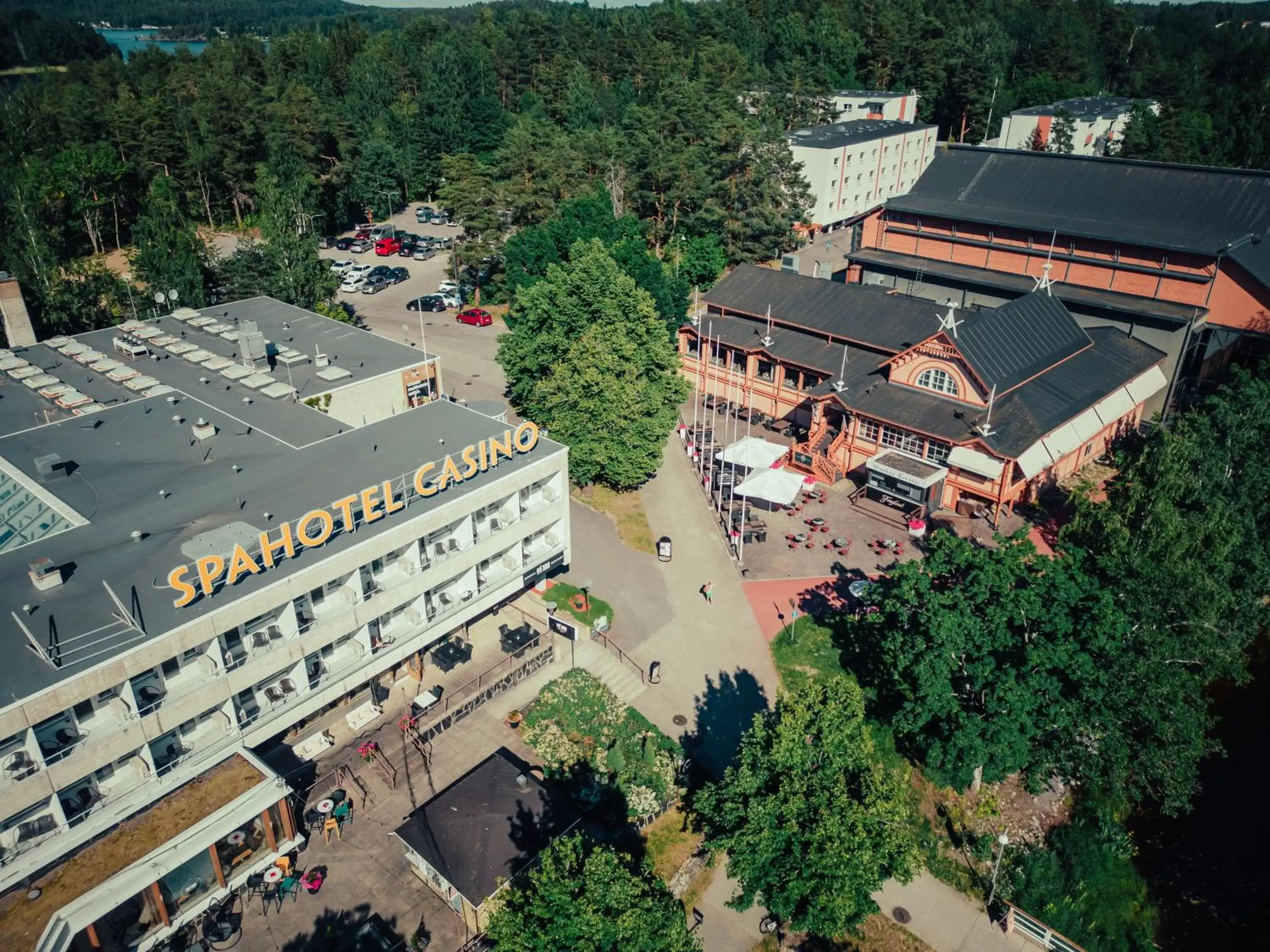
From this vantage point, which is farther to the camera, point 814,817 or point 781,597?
point 781,597

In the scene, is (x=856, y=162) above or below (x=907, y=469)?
above

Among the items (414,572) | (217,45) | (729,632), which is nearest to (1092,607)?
(729,632)

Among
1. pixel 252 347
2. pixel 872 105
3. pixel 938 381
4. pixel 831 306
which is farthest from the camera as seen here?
pixel 872 105

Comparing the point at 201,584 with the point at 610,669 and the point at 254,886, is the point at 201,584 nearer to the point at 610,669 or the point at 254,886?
the point at 254,886

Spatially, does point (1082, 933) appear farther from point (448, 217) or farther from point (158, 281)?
point (448, 217)

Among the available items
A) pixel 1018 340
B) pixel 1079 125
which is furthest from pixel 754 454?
pixel 1079 125

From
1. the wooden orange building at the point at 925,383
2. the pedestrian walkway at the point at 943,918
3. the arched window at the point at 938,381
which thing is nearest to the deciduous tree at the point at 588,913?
the pedestrian walkway at the point at 943,918

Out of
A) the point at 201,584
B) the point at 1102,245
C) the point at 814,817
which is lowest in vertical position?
the point at 814,817

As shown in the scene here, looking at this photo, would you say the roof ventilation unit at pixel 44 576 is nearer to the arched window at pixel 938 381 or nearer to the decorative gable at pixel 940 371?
the decorative gable at pixel 940 371

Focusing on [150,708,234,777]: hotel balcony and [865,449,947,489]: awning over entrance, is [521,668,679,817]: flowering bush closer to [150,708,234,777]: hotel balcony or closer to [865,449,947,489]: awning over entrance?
[150,708,234,777]: hotel balcony
